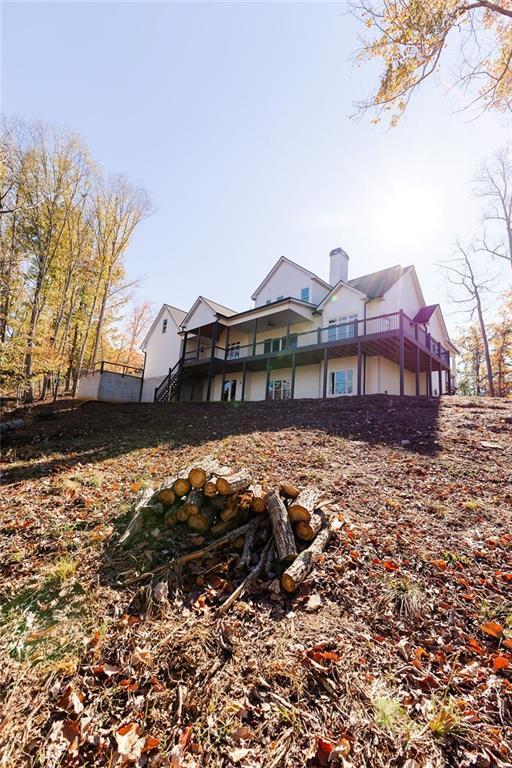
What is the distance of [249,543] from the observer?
336cm

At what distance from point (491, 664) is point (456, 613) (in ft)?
1.34

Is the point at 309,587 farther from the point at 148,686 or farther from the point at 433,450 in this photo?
the point at 433,450

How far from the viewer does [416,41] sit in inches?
291

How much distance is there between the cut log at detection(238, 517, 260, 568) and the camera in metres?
3.17

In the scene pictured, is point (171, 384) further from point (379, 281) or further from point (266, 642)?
point (266, 642)

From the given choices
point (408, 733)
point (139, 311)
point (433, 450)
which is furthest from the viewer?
point (139, 311)

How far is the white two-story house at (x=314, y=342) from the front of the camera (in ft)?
49.4

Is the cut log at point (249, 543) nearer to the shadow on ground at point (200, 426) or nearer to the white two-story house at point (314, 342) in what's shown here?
the shadow on ground at point (200, 426)

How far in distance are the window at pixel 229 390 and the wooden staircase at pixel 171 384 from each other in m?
2.73

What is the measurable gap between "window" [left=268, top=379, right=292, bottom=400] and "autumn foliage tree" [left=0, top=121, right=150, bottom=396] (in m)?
11.4

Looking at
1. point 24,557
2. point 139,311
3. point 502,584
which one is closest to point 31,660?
point 24,557

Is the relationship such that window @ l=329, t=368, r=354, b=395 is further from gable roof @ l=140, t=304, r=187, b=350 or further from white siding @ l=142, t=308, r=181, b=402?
gable roof @ l=140, t=304, r=187, b=350

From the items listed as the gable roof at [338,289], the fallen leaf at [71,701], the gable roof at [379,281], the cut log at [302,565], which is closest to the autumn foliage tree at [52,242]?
the fallen leaf at [71,701]

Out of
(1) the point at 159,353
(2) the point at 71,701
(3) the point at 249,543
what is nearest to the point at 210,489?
(3) the point at 249,543
